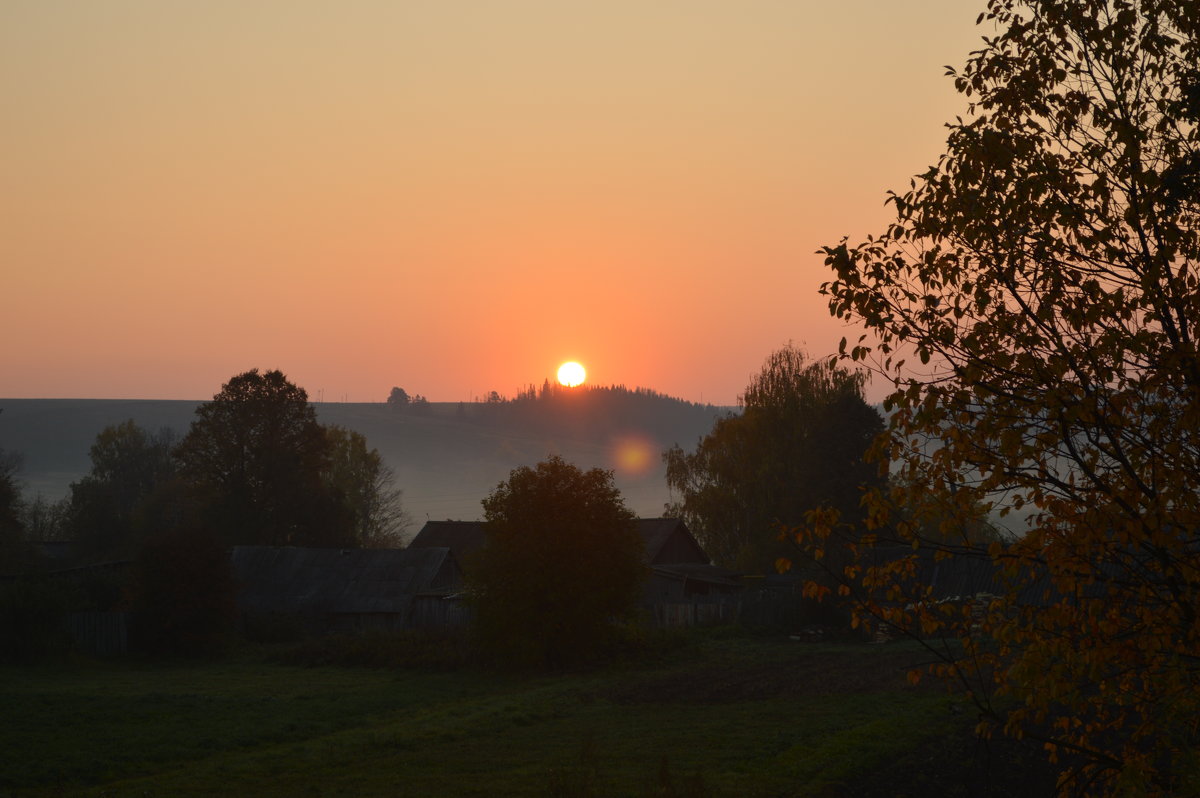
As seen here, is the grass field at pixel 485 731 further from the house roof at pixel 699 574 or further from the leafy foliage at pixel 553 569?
the house roof at pixel 699 574

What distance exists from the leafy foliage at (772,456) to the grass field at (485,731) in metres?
21.1

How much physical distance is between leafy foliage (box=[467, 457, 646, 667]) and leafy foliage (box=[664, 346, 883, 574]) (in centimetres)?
1972

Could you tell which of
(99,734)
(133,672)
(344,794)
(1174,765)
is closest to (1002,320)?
(1174,765)

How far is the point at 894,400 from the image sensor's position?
6.81m

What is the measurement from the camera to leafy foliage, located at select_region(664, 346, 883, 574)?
55656 mm

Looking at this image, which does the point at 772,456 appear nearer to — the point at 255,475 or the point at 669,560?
the point at 669,560

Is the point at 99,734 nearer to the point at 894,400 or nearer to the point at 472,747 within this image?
the point at 472,747

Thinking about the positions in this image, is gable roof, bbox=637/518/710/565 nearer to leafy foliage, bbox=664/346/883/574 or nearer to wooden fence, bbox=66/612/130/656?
leafy foliage, bbox=664/346/883/574

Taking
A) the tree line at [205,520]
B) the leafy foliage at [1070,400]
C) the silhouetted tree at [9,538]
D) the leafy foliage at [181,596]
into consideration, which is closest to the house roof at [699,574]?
the leafy foliage at [181,596]

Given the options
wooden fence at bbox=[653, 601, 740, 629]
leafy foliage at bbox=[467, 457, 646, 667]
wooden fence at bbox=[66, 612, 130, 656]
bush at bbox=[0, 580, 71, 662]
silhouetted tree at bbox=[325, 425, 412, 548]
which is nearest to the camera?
leafy foliage at bbox=[467, 457, 646, 667]

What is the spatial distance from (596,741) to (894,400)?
15360 millimetres

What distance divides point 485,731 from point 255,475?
4533 centimetres

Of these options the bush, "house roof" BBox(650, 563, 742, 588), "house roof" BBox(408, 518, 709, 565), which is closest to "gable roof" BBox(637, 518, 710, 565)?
"house roof" BBox(408, 518, 709, 565)

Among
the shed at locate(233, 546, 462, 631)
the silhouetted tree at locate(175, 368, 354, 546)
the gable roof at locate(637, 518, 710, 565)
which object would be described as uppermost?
the silhouetted tree at locate(175, 368, 354, 546)
